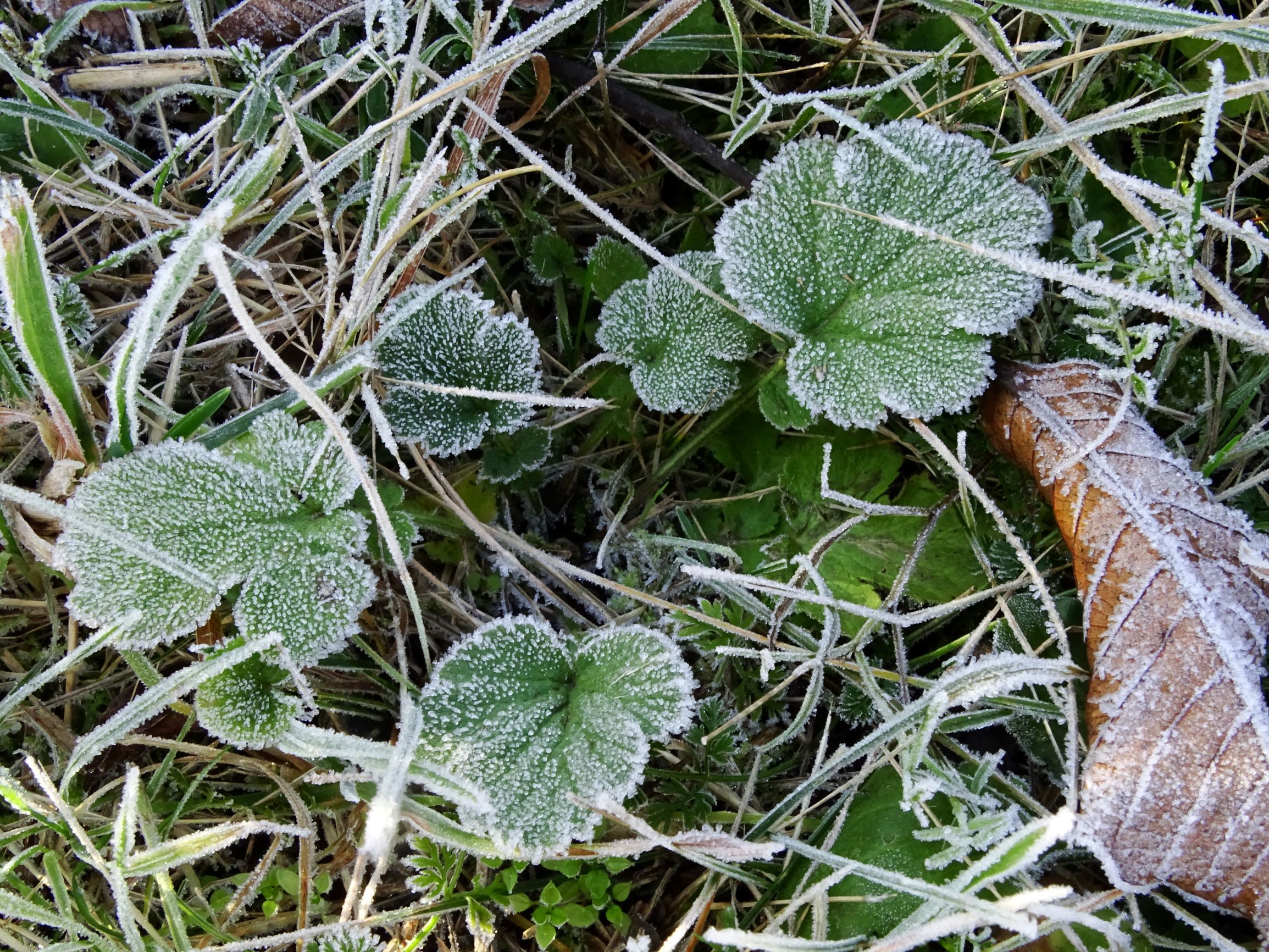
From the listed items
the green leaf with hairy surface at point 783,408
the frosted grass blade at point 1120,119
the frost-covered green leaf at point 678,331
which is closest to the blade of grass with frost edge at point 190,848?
the frost-covered green leaf at point 678,331

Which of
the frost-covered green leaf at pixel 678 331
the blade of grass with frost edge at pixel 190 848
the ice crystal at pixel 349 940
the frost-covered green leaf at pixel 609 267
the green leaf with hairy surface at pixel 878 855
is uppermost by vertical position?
the frost-covered green leaf at pixel 609 267

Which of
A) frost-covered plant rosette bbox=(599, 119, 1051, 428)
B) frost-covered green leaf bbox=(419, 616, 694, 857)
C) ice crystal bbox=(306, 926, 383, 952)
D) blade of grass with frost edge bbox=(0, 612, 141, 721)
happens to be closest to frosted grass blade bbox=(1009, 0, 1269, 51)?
frost-covered plant rosette bbox=(599, 119, 1051, 428)

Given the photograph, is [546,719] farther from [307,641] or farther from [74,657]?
[74,657]

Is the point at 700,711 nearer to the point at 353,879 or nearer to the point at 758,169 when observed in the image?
the point at 353,879

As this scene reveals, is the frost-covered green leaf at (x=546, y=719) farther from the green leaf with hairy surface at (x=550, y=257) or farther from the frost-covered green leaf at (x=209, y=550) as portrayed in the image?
the green leaf with hairy surface at (x=550, y=257)

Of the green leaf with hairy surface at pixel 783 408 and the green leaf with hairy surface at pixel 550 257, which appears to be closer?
the green leaf with hairy surface at pixel 783 408
